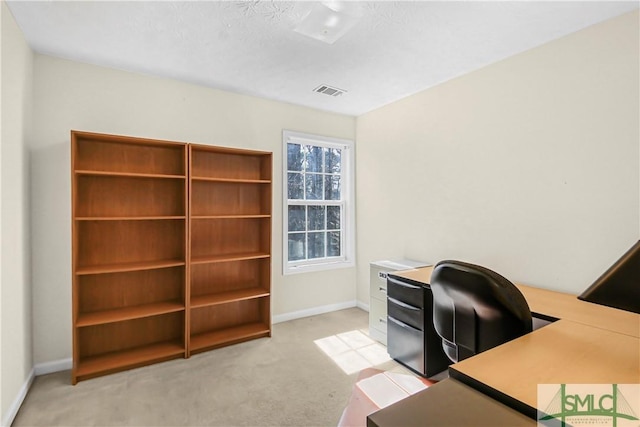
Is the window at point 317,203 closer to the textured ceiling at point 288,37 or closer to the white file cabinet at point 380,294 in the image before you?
the white file cabinet at point 380,294

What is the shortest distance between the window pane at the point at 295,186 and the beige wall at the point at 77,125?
46cm

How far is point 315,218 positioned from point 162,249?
1.83 meters

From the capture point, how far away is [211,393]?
231 cm

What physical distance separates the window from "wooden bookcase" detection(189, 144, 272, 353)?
1.27 ft

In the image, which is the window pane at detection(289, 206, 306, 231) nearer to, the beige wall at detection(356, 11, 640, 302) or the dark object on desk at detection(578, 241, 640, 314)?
the beige wall at detection(356, 11, 640, 302)

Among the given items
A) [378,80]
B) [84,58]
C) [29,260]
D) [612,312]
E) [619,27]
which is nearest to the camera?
[612,312]

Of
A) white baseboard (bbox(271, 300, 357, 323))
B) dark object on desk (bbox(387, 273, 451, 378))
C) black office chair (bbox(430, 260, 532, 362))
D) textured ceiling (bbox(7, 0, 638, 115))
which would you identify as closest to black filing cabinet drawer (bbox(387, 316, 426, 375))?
dark object on desk (bbox(387, 273, 451, 378))

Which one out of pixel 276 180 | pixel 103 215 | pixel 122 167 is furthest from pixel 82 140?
pixel 276 180

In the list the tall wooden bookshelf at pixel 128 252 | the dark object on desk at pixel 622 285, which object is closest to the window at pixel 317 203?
the tall wooden bookshelf at pixel 128 252

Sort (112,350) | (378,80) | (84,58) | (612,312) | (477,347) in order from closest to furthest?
(477,347) < (612,312) < (84,58) < (112,350) < (378,80)

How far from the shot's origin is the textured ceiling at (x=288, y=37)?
1964 mm

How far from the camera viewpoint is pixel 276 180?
3.68 m

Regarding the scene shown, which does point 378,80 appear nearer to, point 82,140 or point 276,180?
point 276,180

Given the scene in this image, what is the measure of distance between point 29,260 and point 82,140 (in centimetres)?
104
